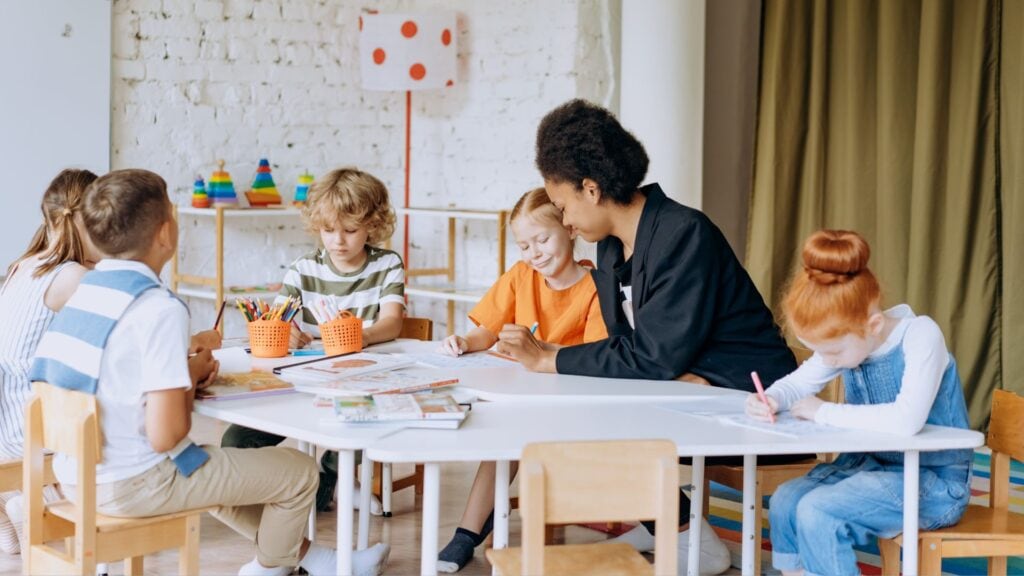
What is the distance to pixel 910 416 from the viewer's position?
2.13 meters

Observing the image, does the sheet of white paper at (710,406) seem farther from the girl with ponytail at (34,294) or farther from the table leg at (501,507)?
the girl with ponytail at (34,294)

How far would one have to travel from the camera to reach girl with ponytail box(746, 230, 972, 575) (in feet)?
7.19

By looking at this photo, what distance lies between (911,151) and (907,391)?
257 centimetres

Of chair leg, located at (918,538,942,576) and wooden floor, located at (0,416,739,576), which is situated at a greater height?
chair leg, located at (918,538,942,576)

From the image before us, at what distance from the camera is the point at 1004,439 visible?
7.93 ft

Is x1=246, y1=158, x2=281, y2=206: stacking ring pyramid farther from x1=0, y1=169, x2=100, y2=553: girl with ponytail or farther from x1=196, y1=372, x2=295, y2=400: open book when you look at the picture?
x1=196, y1=372, x2=295, y2=400: open book

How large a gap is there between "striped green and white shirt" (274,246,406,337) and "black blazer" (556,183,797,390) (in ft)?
2.57

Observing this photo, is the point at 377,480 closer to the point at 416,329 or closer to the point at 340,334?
the point at 416,329

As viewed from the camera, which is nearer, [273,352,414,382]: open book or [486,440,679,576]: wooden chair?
[486,440,679,576]: wooden chair

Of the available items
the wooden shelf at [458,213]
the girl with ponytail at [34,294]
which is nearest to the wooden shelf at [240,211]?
the wooden shelf at [458,213]

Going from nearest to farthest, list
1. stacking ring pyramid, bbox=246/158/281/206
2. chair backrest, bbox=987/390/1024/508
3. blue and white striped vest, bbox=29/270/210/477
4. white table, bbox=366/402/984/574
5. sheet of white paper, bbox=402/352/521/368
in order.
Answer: white table, bbox=366/402/984/574
blue and white striped vest, bbox=29/270/210/477
chair backrest, bbox=987/390/1024/508
sheet of white paper, bbox=402/352/521/368
stacking ring pyramid, bbox=246/158/281/206

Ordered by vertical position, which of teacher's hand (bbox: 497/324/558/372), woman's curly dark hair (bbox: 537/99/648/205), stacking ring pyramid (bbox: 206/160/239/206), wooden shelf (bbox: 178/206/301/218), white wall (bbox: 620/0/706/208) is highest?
white wall (bbox: 620/0/706/208)

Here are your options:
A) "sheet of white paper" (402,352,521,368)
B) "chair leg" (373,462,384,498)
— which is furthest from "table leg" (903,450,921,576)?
"chair leg" (373,462,384,498)

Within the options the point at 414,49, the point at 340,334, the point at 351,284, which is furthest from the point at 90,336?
the point at 414,49
